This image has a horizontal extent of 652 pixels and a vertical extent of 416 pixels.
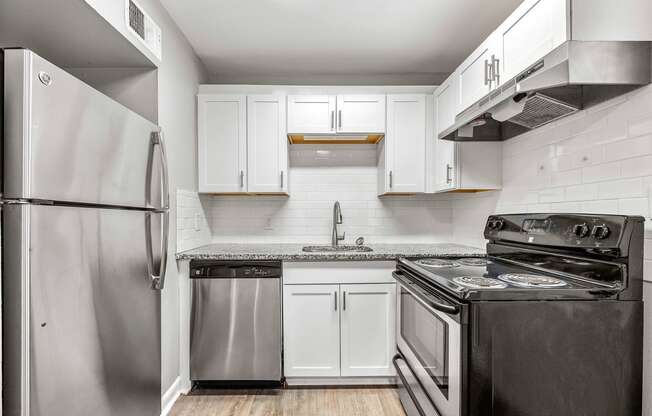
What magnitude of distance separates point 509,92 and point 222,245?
2.41m

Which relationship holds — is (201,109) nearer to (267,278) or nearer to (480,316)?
(267,278)

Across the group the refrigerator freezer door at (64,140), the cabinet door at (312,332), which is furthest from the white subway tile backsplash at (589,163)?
the refrigerator freezer door at (64,140)

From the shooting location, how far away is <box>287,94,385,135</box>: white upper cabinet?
284 centimetres

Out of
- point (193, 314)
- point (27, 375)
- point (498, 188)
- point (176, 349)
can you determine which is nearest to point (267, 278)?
point (193, 314)

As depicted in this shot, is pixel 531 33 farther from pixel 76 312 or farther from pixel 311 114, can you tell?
pixel 76 312

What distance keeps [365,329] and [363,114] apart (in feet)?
5.35

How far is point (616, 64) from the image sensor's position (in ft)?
4.38

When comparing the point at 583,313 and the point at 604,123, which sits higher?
the point at 604,123

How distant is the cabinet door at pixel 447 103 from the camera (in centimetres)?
245

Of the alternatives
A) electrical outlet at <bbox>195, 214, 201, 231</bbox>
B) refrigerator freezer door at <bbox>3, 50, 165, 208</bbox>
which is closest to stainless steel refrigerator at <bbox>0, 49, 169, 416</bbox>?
refrigerator freezer door at <bbox>3, 50, 165, 208</bbox>

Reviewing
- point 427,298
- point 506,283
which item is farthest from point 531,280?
point 427,298

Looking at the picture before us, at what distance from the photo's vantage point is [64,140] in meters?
1.16

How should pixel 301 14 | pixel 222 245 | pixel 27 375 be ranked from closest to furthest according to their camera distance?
pixel 27 375 < pixel 301 14 < pixel 222 245

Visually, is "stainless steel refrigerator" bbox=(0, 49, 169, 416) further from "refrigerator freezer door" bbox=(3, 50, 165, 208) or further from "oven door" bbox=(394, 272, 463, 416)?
"oven door" bbox=(394, 272, 463, 416)
